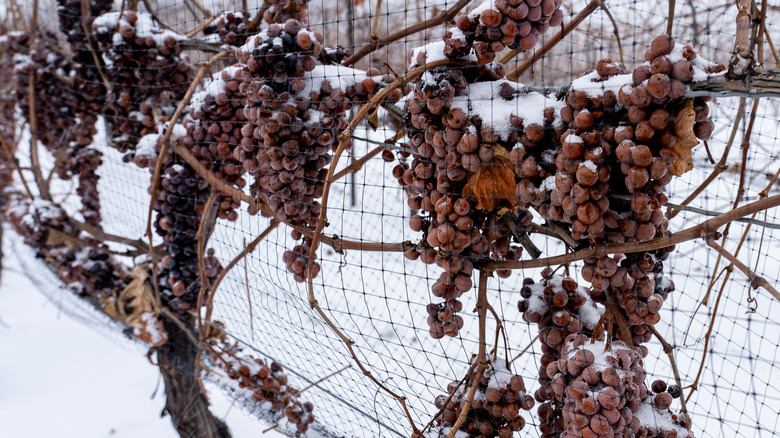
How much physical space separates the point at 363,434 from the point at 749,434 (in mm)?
923

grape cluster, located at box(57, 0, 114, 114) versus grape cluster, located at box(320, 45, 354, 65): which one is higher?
grape cluster, located at box(320, 45, 354, 65)

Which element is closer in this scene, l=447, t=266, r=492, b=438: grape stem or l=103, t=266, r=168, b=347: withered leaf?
l=447, t=266, r=492, b=438: grape stem

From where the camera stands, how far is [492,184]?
0.60 metres

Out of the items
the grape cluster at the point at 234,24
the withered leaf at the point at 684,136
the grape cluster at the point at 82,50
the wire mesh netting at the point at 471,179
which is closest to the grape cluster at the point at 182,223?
the wire mesh netting at the point at 471,179

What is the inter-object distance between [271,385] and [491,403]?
52 cm

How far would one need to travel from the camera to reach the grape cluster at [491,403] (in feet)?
A: 2.17

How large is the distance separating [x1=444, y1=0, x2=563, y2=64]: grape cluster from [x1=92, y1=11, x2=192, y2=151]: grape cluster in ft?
2.29

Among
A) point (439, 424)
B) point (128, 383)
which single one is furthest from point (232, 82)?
point (128, 383)

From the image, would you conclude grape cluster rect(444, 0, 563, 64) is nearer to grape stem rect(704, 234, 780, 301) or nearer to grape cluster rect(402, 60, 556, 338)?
grape cluster rect(402, 60, 556, 338)

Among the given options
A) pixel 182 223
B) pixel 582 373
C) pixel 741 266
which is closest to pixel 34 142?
pixel 182 223

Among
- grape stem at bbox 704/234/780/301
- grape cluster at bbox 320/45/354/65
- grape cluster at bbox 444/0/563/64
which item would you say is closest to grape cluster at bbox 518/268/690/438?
grape stem at bbox 704/234/780/301

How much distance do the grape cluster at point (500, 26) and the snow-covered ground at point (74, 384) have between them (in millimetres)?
1179

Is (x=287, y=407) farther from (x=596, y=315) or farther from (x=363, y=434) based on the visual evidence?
(x=596, y=315)

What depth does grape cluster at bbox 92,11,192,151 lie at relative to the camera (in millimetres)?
1041
